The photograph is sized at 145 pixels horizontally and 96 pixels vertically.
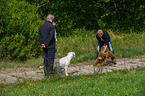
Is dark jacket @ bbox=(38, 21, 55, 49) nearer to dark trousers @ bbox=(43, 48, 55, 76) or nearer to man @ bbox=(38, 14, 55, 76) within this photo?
man @ bbox=(38, 14, 55, 76)

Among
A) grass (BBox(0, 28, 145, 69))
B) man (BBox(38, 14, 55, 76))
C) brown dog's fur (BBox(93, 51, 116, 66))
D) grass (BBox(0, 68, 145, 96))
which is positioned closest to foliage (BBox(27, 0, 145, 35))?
grass (BBox(0, 28, 145, 69))

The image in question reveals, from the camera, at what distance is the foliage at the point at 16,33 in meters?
12.0

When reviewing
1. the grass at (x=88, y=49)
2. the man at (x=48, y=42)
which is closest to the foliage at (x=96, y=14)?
the grass at (x=88, y=49)

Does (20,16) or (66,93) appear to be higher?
(20,16)

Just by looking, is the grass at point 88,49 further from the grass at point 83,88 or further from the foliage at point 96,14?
the foliage at point 96,14

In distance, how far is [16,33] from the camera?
12594 millimetres

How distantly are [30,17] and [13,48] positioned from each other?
2241 millimetres

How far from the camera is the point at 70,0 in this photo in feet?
69.9

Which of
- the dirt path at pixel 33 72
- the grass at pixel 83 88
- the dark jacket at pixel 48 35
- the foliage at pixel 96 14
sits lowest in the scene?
the grass at pixel 83 88

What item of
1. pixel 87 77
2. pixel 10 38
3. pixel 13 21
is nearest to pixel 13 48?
pixel 10 38

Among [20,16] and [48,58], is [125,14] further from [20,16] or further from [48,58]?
[48,58]

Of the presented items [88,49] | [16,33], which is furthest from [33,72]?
[88,49]

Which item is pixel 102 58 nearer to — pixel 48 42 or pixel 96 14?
pixel 48 42

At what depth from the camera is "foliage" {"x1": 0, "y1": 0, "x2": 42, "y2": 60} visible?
473 inches
